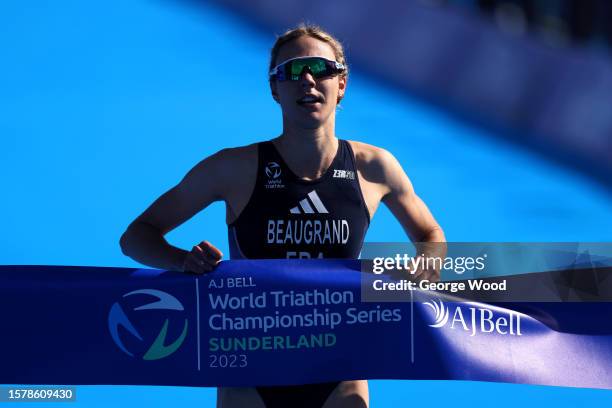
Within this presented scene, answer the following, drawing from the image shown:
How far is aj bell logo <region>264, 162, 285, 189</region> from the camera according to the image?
171 inches

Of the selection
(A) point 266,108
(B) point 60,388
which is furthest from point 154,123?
(B) point 60,388

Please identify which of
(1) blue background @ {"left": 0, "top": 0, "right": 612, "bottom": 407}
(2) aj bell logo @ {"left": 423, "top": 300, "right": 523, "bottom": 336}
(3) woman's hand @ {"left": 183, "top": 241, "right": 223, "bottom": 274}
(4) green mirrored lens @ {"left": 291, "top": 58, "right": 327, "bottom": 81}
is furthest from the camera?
(1) blue background @ {"left": 0, "top": 0, "right": 612, "bottom": 407}

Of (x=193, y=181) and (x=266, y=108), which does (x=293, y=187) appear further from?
(x=266, y=108)

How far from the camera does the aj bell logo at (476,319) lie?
14.6 ft

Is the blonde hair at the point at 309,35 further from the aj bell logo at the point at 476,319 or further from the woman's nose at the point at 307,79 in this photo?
the aj bell logo at the point at 476,319

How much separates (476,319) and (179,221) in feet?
4.10

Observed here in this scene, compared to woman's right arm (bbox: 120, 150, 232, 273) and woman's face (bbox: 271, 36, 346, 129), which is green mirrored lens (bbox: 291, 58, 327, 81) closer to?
woman's face (bbox: 271, 36, 346, 129)

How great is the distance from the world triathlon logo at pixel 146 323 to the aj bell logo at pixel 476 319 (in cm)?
101

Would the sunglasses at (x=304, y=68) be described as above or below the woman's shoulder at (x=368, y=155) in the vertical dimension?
above

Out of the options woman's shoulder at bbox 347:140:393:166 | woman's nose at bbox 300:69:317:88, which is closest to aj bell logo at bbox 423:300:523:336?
woman's shoulder at bbox 347:140:393:166

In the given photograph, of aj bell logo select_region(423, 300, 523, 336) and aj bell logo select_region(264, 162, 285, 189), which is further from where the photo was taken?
aj bell logo select_region(423, 300, 523, 336)

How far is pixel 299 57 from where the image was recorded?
14.3 feet

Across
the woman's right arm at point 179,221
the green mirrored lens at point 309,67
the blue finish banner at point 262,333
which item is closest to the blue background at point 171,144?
the blue finish banner at point 262,333

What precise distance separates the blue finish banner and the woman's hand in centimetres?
6
